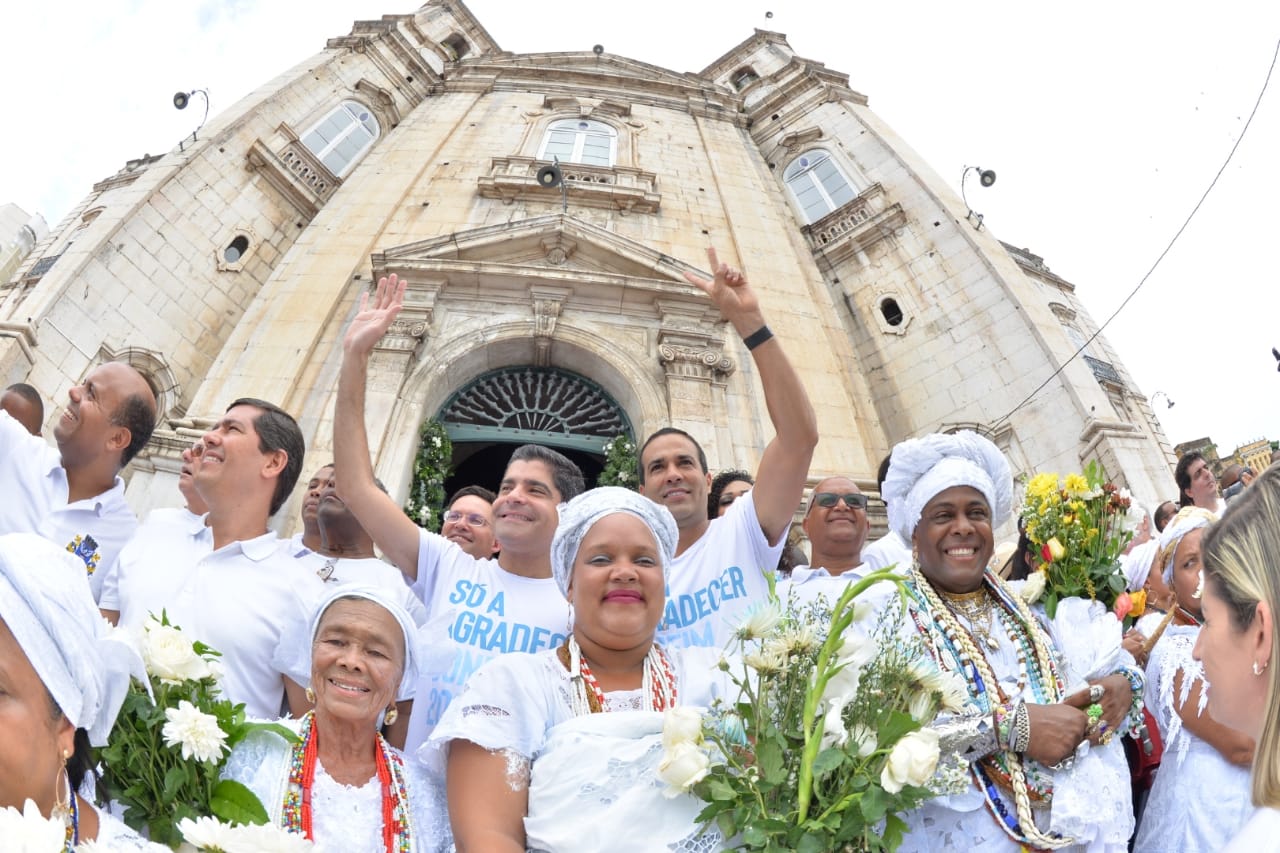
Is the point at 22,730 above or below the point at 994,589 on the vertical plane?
below

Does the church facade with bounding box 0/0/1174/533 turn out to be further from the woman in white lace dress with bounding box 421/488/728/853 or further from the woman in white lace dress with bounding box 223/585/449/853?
the woman in white lace dress with bounding box 421/488/728/853

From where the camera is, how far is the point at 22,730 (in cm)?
165

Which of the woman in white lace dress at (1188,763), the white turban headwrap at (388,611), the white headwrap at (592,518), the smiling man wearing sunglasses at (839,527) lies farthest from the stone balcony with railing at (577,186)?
the white turban headwrap at (388,611)

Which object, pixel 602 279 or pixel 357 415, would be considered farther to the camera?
pixel 602 279

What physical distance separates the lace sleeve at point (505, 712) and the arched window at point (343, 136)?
1481 cm

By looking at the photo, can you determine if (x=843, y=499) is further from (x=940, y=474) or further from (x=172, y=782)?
(x=172, y=782)

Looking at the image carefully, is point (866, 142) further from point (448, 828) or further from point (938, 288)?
point (448, 828)

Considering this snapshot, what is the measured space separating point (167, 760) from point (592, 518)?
1.33 meters

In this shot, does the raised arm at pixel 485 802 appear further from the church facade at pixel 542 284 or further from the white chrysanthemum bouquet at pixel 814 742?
the church facade at pixel 542 284

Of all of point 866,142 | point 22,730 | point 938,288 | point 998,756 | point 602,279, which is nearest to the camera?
point 22,730

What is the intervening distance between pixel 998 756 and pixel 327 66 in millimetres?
17813

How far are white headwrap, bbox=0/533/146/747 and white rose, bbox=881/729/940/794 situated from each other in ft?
5.79

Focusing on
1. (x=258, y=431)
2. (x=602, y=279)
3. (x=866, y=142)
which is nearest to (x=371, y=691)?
(x=258, y=431)

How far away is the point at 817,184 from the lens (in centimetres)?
1645
